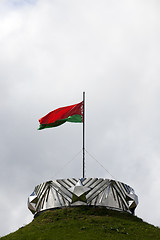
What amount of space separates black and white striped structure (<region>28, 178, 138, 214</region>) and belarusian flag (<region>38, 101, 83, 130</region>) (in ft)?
17.1

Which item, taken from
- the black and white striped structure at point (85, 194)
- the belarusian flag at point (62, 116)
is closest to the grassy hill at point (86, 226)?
the black and white striped structure at point (85, 194)

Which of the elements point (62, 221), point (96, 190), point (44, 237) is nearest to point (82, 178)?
point (96, 190)

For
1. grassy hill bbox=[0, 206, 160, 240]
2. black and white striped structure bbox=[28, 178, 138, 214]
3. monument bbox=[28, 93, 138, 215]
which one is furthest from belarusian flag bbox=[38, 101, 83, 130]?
grassy hill bbox=[0, 206, 160, 240]

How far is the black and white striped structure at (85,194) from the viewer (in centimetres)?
3516

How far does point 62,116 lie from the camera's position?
3719 cm

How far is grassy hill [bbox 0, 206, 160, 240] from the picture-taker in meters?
29.2

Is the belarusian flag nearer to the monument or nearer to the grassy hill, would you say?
the monument

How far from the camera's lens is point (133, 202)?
3728cm

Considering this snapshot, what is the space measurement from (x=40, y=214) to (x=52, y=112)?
9247 mm

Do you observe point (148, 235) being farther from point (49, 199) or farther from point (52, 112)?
point (52, 112)

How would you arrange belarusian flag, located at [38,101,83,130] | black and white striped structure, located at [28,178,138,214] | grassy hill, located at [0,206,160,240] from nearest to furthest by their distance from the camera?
grassy hill, located at [0,206,160,240]
black and white striped structure, located at [28,178,138,214]
belarusian flag, located at [38,101,83,130]

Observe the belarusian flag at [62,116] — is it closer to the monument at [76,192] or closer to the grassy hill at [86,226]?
the monument at [76,192]

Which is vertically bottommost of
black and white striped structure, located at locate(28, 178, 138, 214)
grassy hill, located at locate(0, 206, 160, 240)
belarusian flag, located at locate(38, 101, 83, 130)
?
grassy hill, located at locate(0, 206, 160, 240)

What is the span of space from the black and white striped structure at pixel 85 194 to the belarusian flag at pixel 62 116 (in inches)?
206
